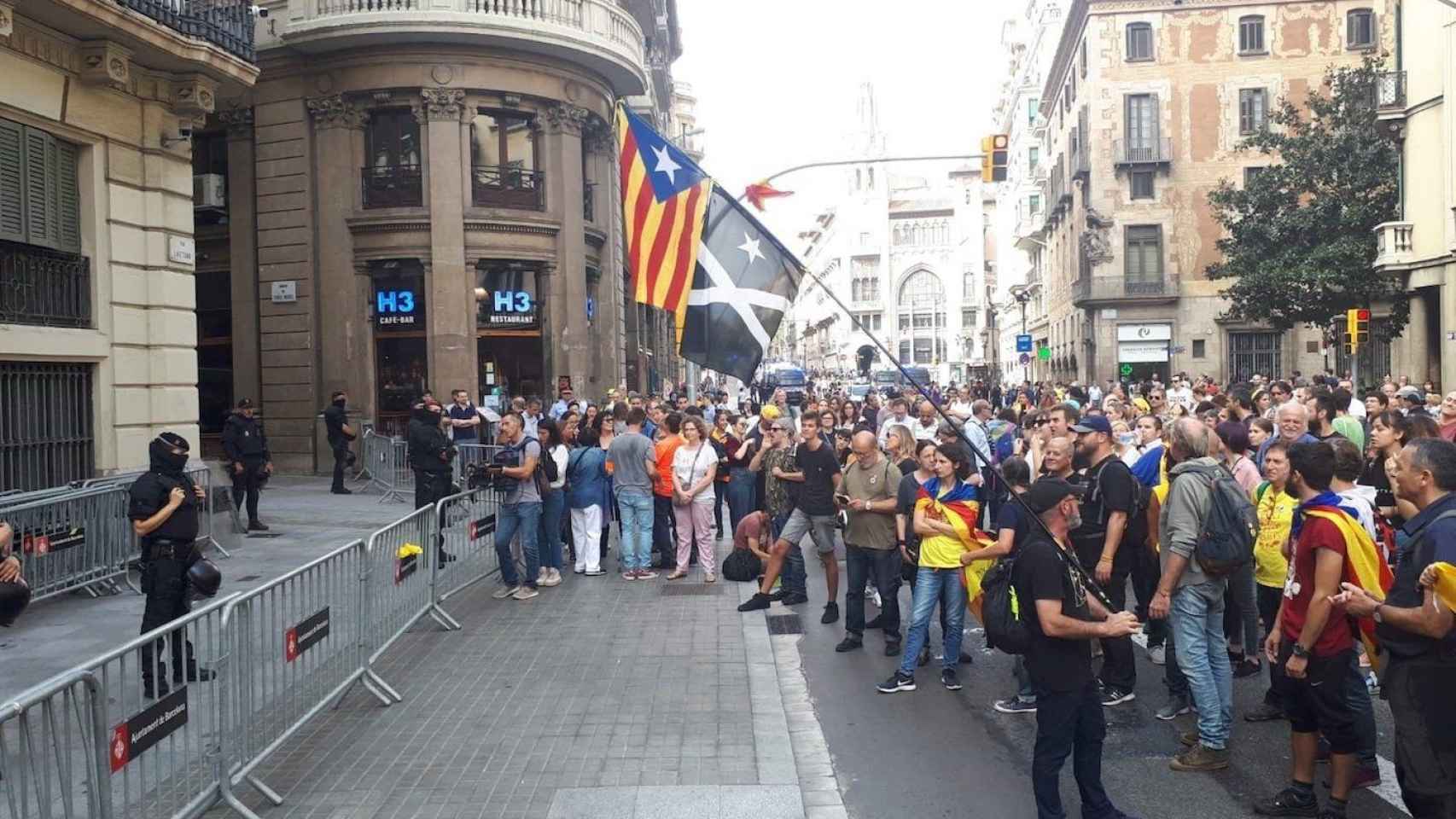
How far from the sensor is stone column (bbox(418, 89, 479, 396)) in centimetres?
2397

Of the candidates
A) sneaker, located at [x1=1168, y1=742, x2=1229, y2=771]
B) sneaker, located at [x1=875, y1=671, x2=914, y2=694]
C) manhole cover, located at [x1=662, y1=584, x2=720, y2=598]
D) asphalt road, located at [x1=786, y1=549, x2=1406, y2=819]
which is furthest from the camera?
manhole cover, located at [x1=662, y1=584, x2=720, y2=598]

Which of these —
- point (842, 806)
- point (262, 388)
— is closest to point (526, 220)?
point (262, 388)

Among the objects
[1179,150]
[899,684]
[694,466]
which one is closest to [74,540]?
[694,466]

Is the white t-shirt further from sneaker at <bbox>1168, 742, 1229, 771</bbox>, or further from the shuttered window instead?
sneaker at <bbox>1168, 742, 1229, 771</bbox>

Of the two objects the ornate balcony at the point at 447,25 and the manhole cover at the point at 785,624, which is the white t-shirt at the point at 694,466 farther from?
the ornate balcony at the point at 447,25

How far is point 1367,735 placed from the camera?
5836 millimetres

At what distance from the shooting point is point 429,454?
1318 cm

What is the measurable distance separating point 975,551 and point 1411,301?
28.6 meters

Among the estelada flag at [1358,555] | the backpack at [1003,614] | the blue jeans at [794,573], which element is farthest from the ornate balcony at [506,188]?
the estelada flag at [1358,555]

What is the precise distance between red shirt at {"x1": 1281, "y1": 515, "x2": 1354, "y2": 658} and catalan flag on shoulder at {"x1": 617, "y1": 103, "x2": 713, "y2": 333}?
14.9ft

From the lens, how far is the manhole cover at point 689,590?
39.1 feet

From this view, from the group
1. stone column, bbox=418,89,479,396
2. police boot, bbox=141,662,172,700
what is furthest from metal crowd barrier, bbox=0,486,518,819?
stone column, bbox=418,89,479,396

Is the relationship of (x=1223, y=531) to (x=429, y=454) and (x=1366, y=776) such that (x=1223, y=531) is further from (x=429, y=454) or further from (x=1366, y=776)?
(x=429, y=454)

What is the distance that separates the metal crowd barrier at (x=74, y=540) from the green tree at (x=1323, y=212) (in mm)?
31182
